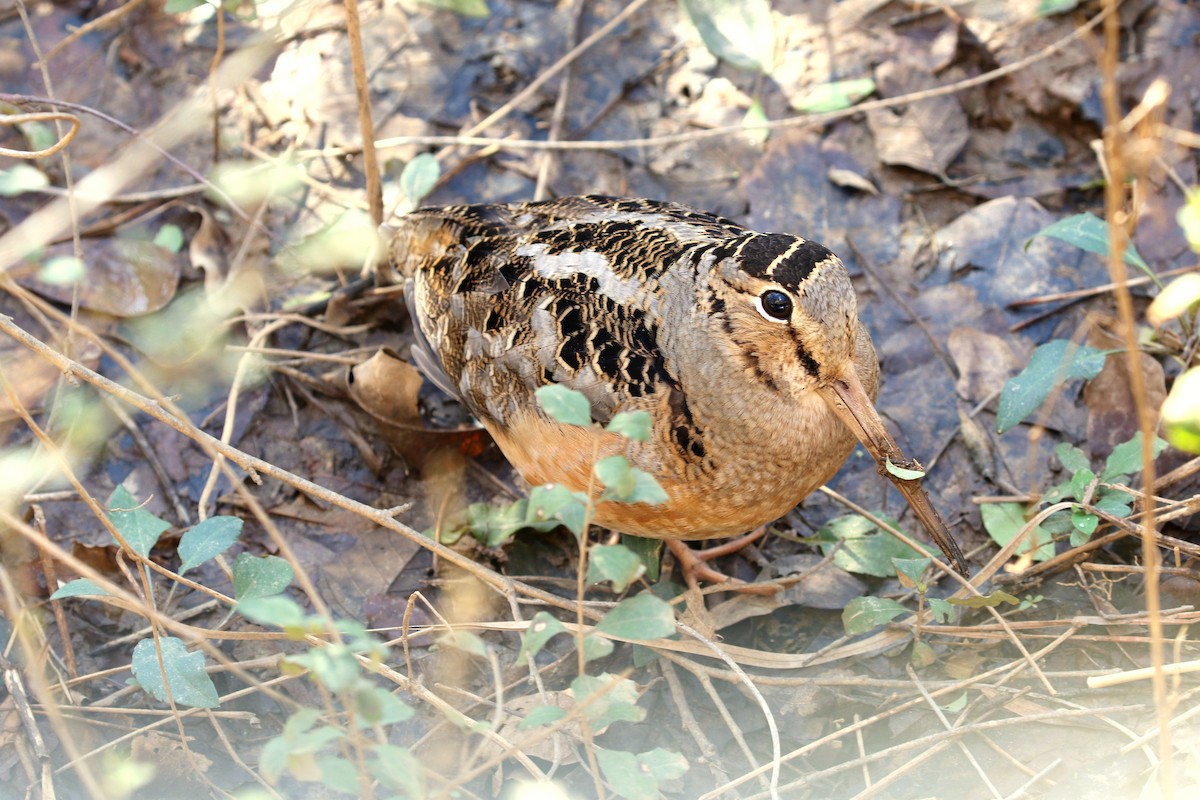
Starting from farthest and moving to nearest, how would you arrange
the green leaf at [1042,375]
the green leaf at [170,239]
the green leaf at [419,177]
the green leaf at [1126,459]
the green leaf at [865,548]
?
the green leaf at [170,239]
the green leaf at [419,177]
the green leaf at [865,548]
the green leaf at [1042,375]
the green leaf at [1126,459]

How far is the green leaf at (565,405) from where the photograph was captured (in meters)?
2.33

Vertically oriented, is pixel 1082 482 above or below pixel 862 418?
below

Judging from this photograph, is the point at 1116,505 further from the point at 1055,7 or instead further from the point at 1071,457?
the point at 1055,7

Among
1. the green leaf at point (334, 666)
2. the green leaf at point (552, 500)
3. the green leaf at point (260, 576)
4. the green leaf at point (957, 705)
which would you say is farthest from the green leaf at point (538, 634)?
the green leaf at point (957, 705)

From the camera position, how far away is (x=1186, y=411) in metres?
2.78

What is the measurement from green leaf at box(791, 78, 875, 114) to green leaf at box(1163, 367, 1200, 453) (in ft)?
6.92

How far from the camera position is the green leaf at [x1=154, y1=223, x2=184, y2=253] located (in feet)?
14.5

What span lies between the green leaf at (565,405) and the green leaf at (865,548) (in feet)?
4.80

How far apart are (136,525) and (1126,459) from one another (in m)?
2.91

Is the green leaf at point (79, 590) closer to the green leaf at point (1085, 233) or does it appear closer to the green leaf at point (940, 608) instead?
the green leaf at point (940, 608)

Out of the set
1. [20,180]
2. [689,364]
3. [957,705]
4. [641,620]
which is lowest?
[957,705]

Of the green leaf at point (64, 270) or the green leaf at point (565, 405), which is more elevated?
the green leaf at point (565, 405)

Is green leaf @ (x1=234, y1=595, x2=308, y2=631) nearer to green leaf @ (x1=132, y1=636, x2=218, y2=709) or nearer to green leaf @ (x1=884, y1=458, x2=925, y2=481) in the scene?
green leaf @ (x1=132, y1=636, x2=218, y2=709)

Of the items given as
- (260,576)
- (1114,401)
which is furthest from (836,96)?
(260,576)
